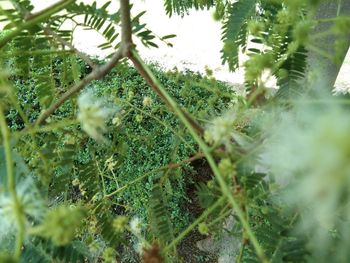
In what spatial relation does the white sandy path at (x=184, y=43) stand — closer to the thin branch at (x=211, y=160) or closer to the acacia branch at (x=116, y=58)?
the acacia branch at (x=116, y=58)

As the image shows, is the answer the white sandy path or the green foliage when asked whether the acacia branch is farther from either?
the white sandy path

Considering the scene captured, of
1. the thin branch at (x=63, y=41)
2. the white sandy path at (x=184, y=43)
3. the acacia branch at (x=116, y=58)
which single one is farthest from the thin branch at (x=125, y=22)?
the white sandy path at (x=184, y=43)

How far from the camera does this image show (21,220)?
38 centimetres

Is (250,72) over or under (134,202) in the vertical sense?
over

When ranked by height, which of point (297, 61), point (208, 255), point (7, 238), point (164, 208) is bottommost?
point (208, 255)

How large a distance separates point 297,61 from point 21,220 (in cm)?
56

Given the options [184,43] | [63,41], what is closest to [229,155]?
[63,41]

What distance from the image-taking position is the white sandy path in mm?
3891

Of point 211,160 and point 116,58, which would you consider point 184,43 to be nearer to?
point 116,58

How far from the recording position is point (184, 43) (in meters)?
4.35

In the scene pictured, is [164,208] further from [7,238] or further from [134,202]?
[134,202]

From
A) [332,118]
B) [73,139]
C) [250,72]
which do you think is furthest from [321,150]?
[73,139]

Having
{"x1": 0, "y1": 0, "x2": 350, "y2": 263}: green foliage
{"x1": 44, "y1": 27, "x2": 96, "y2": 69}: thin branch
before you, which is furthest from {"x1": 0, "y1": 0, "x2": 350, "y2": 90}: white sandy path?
{"x1": 44, "y1": 27, "x2": 96, "y2": 69}: thin branch

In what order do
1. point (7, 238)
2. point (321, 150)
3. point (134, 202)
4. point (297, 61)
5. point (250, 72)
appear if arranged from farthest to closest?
point (134, 202) → point (297, 61) → point (7, 238) → point (250, 72) → point (321, 150)
